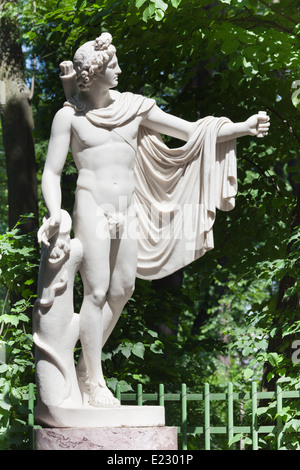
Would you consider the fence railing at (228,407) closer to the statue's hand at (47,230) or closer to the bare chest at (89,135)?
the statue's hand at (47,230)

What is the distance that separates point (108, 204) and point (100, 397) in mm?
1284

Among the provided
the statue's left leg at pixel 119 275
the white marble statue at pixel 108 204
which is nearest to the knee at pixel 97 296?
the white marble statue at pixel 108 204

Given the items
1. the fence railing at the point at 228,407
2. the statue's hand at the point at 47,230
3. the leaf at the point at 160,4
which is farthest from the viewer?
the leaf at the point at 160,4

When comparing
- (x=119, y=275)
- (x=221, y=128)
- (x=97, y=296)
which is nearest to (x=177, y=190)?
(x=221, y=128)

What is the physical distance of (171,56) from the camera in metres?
8.55

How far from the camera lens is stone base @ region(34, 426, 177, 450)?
15.8 feet

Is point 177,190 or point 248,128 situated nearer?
point 248,128

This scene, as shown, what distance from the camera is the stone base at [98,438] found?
4.82 m

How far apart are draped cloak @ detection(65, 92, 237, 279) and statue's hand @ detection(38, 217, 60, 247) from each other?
819 mm

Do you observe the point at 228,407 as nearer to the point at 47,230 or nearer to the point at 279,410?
the point at 279,410

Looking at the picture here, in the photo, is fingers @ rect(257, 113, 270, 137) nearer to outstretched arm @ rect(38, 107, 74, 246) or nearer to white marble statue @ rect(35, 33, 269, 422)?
white marble statue @ rect(35, 33, 269, 422)

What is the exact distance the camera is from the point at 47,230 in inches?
197

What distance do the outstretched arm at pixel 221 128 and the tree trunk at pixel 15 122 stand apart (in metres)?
3.08
